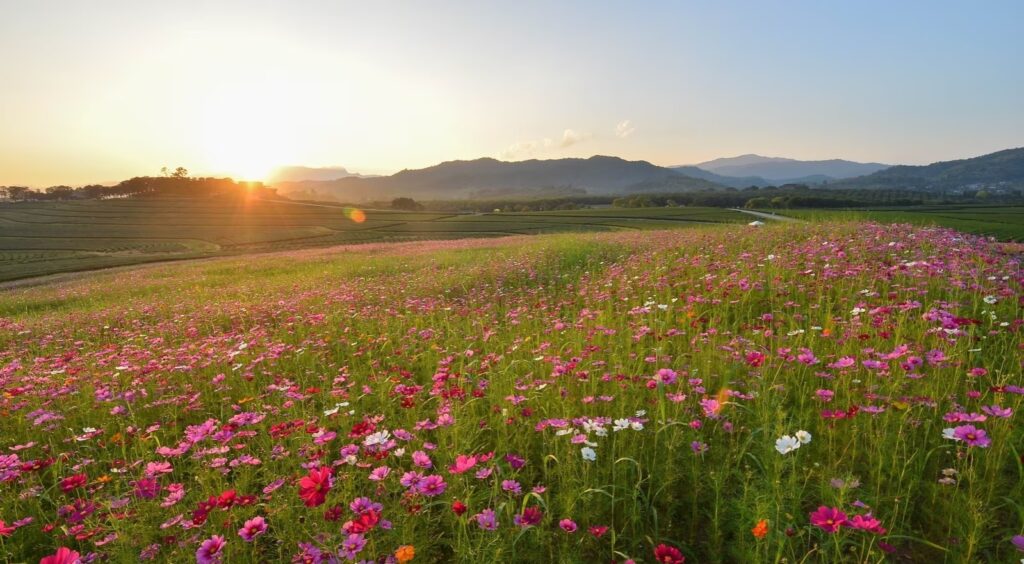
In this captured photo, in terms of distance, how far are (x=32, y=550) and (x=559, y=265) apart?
11812mm

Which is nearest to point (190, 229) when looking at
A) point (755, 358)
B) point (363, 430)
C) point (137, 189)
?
point (363, 430)

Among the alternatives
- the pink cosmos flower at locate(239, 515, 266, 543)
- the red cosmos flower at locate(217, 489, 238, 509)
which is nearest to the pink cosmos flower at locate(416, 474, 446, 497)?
the pink cosmos flower at locate(239, 515, 266, 543)

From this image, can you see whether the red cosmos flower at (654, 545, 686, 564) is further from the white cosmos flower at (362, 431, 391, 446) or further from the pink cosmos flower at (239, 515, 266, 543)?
the pink cosmos flower at (239, 515, 266, 543)

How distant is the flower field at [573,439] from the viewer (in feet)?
8.52

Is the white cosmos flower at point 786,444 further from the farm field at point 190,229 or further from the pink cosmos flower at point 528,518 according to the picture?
the farm field at point 190,229

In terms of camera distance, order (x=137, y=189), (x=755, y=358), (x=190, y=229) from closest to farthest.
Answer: (x=755, y=358), (x=190, y=229), (x=137, y=189)

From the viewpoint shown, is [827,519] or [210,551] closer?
[827,519]

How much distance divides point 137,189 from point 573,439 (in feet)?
585

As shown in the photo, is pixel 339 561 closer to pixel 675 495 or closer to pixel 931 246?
pixel 675 495

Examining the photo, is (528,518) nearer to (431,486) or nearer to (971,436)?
(431,486)

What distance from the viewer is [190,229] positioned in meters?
69.8

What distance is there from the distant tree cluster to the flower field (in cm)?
15387

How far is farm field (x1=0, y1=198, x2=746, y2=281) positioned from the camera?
48219mm

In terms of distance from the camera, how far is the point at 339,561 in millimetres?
2191
